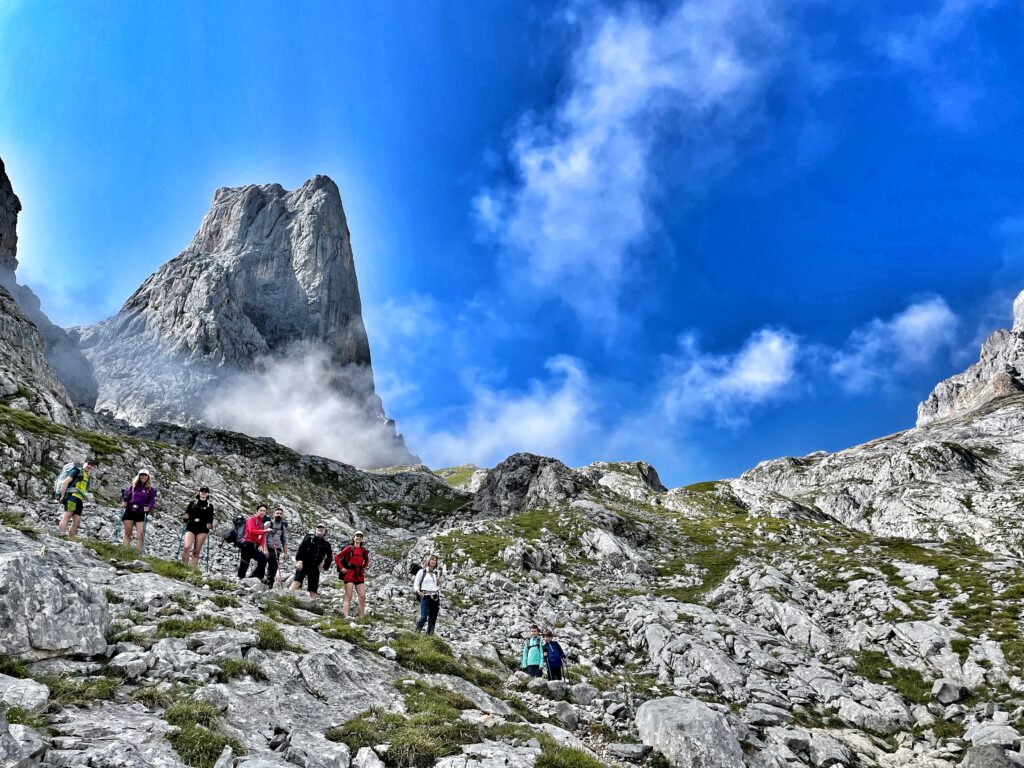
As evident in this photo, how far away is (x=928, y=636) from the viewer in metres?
→ 26.3

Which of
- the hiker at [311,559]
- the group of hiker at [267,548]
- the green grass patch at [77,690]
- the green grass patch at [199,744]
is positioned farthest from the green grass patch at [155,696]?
the hiker at [311,559]

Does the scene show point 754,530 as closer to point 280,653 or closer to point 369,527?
point 369,527

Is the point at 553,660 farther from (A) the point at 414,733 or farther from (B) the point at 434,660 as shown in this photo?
(A) the point at 414,733

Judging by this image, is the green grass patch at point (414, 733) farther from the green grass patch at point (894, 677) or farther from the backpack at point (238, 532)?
the green grass patch at point (894, 677)

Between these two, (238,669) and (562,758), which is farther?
(238,669)

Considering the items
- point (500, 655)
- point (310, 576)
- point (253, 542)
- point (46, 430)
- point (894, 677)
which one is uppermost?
point (46, 430)

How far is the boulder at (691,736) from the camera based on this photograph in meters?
13.5

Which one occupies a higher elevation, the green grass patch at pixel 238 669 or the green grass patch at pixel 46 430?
the green grass patch at pixel 46 430

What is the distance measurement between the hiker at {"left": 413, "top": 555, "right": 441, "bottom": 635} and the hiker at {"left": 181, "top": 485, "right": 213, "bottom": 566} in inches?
335

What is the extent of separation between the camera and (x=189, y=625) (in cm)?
1273

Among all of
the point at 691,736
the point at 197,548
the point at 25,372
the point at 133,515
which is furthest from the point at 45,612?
the point at 25,372

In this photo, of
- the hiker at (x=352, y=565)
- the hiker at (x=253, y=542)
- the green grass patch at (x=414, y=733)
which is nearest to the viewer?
the green grass patch at (x=414, y=733)

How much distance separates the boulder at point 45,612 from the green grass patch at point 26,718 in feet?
7.57

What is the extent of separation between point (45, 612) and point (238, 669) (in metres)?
3.72
